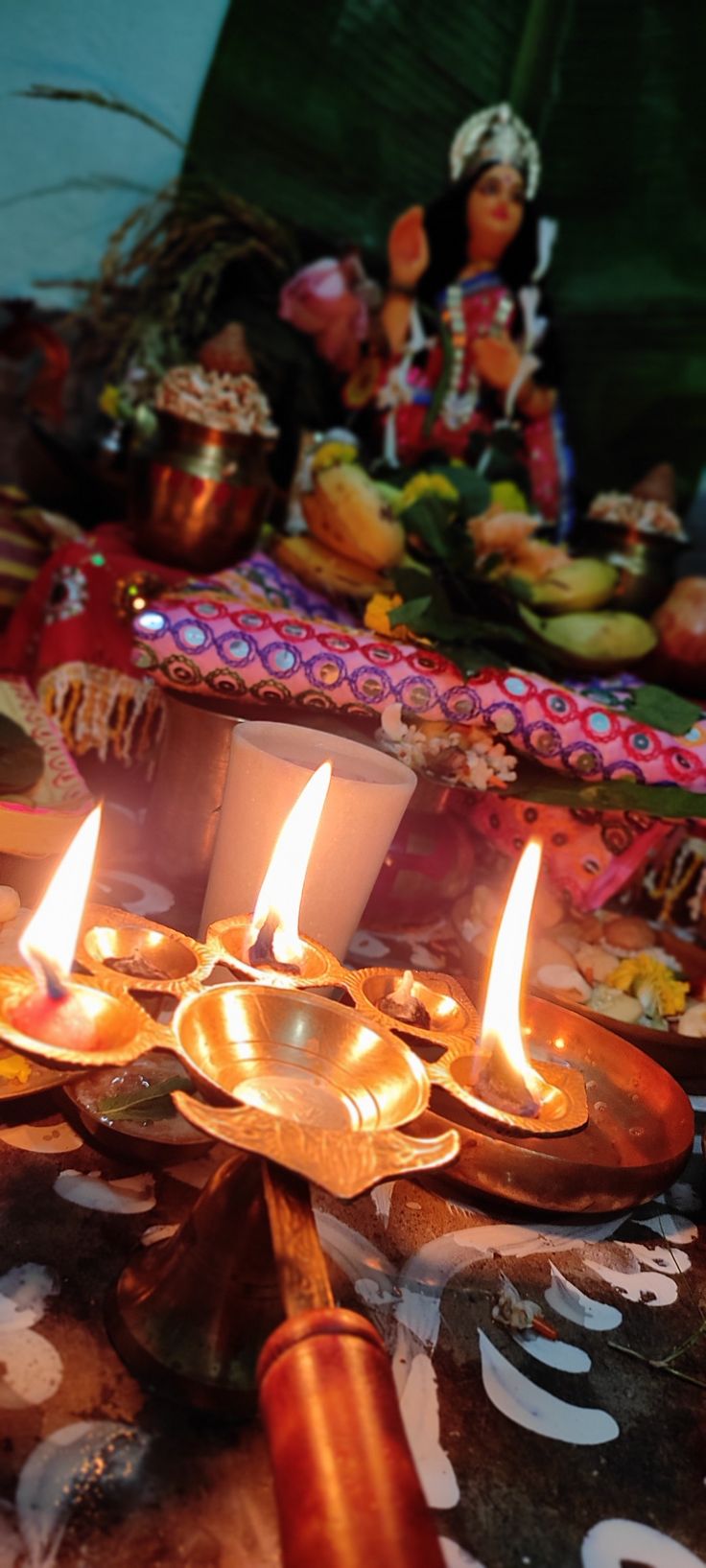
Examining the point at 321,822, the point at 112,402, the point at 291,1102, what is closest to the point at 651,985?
the point at 321,822

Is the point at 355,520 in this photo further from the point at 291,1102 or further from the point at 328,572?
the point at 291,1102

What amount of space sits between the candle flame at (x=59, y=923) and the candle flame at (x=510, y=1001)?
22 cm

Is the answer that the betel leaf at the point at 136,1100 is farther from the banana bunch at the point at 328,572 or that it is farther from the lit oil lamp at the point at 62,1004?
the banana bunch at the point at 328,572

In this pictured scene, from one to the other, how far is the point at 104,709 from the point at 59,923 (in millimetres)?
1192

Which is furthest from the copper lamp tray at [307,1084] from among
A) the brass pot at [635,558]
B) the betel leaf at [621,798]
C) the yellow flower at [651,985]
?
the brass pot at [635,558]

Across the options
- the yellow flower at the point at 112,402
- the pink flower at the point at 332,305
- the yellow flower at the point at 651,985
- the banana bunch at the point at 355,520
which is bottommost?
the yellow flower at the point at 651,985

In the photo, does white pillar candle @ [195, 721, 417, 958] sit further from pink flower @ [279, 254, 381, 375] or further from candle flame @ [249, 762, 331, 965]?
pink flower @ [279, 254, 381, 375]

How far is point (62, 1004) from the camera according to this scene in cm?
46

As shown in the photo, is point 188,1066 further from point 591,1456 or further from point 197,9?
point 197,9

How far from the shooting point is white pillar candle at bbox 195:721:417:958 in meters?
0.84

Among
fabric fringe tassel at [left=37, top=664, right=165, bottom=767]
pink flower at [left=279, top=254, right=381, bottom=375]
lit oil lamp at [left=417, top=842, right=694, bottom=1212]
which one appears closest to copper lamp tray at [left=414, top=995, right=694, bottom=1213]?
lit oil lamp at [left=417, top=842, right=694, bottom=1212]

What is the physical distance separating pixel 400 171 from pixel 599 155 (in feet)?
2.10

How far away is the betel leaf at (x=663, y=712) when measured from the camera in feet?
4.72

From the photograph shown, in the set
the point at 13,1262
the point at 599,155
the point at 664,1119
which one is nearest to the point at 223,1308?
the point at 13,1262
